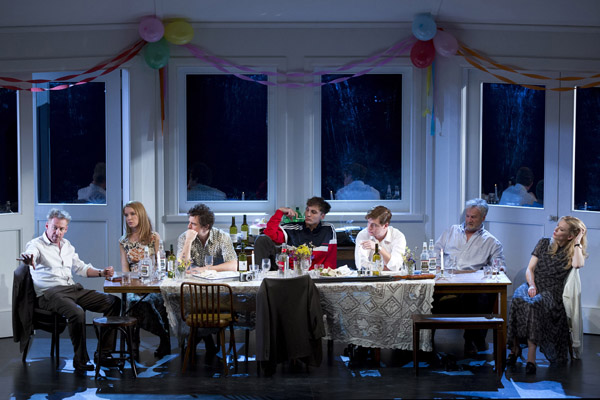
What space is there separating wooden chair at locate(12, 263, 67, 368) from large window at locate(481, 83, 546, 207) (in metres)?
4.11

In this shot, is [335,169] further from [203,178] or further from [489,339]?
[489,339]

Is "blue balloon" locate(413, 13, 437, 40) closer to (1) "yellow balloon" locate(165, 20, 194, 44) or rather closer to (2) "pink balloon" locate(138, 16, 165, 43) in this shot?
(1) "yellow balloon" locate(165, 20, 194, 44)

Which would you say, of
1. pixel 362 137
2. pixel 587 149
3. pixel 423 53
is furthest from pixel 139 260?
pixel 587 149

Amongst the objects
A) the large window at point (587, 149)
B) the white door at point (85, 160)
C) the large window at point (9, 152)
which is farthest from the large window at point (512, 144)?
the large window at point (9, 152)

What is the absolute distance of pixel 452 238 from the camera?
6.79 m

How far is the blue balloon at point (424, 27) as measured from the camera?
708cm

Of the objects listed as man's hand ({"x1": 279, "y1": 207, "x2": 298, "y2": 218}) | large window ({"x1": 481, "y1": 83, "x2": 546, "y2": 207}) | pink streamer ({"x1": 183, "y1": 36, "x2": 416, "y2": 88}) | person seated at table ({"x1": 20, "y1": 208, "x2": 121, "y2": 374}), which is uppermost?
pink streamer ({"x1": 183, "y1": 36, "x2": 416, "y2": 88})

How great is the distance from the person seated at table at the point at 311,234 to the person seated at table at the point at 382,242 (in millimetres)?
305

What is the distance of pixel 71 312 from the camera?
5883 millimetres

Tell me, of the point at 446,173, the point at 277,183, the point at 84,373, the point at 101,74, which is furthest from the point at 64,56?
the point at 446,173

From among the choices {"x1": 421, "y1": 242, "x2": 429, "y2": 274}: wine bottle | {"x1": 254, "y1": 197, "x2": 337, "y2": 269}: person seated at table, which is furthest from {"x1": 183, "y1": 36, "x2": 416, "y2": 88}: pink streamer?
{"x1": 421, "y1": 242, "x2": 429, "y2": 274}: wine bottle

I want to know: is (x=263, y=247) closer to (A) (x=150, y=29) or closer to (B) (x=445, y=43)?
(A) (x=150, y=29)

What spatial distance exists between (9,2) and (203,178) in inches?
91.3

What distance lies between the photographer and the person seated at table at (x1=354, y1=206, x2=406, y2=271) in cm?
625
